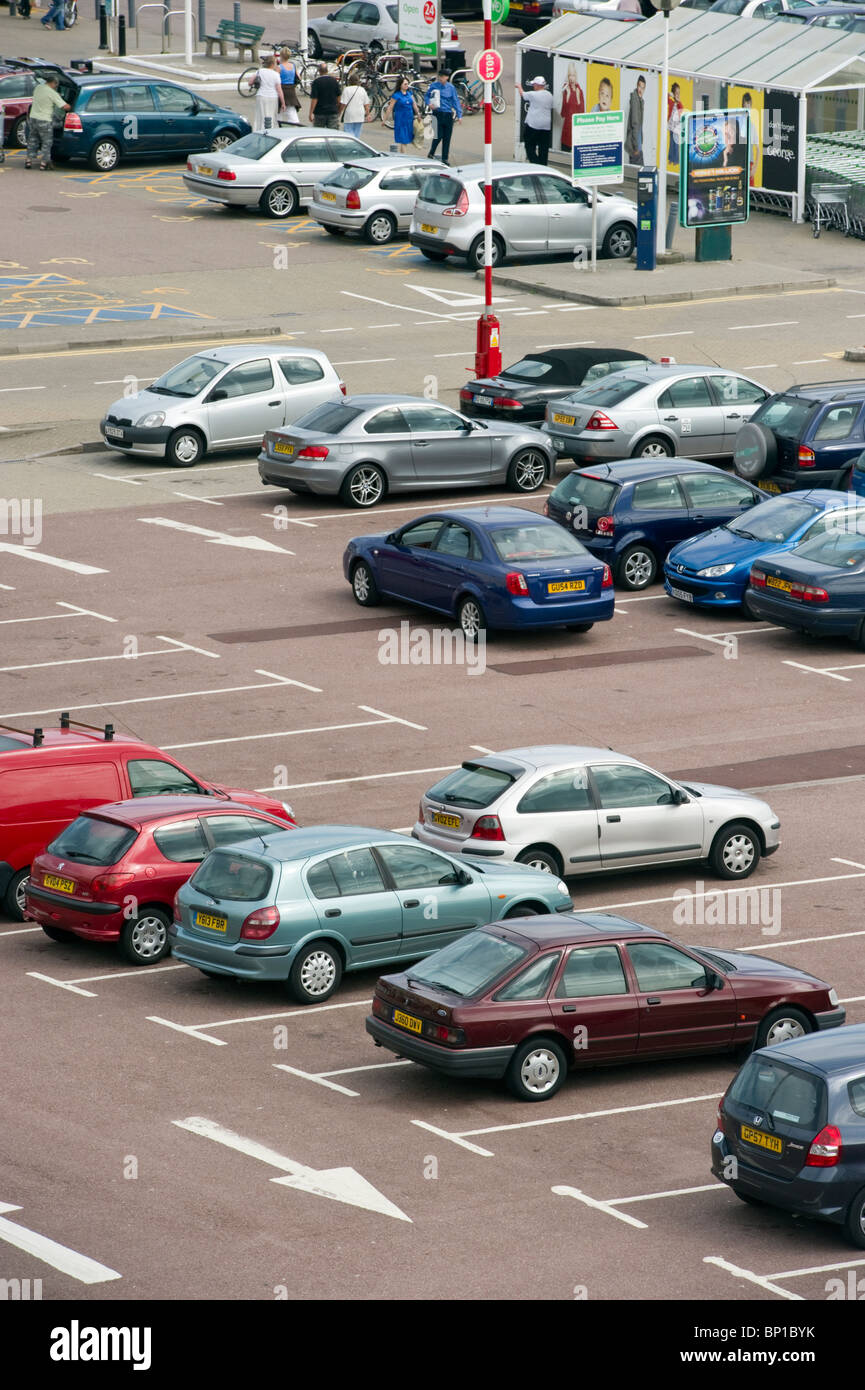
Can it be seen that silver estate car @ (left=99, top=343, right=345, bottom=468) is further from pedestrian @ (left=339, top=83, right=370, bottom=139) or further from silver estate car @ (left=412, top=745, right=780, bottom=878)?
pedestrian @ (left=339, top=83, right=370, bottom=139)

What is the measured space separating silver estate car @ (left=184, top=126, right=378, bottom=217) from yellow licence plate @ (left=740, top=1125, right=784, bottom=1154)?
3580 cm

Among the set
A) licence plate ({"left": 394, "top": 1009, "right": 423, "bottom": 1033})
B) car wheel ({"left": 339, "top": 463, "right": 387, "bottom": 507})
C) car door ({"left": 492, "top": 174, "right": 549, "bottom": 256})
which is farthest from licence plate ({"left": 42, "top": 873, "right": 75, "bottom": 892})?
car door ({"left": 492, "top": 174, "right": 549, "bottom": 256})

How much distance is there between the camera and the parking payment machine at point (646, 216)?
41.9 meters

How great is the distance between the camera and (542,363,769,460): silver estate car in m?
30.7

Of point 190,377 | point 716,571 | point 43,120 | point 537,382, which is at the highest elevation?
point 43,120

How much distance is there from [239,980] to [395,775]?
15.5 feet

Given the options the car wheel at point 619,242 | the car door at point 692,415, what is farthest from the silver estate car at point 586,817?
the car wheel at point 619,242

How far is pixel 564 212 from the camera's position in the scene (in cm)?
4372

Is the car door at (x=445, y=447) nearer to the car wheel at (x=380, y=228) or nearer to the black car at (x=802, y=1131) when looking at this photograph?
the car wheel at (x=380, y=228)

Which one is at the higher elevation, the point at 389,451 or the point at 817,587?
the point at 389,451

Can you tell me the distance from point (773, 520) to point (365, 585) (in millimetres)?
4883

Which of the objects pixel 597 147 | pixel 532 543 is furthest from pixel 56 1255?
pixel 597 147

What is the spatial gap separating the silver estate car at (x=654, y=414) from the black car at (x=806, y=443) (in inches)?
48.7

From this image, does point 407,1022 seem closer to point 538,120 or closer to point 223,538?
point 223,538
